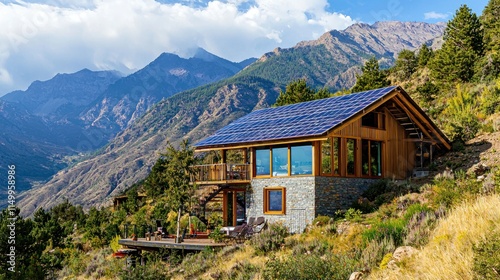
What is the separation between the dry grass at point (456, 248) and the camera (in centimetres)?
758

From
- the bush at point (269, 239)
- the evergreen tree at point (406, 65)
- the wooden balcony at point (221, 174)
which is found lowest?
the bush at point (269, 239)

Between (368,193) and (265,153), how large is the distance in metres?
5.59

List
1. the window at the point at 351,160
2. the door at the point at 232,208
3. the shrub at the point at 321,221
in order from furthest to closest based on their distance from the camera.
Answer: the door at the point at 232,208
the window at the point at 351,160
the shrub at the point at 321,221

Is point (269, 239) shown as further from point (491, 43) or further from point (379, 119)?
point (491, 43)

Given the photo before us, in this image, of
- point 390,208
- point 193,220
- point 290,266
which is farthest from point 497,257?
point 193,220

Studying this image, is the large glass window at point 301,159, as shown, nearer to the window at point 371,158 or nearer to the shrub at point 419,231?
the window at point 371,158

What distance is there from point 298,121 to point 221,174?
510cm

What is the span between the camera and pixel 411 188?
24.8 m

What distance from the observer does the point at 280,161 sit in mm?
25844

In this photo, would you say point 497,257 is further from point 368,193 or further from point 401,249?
point 368,193

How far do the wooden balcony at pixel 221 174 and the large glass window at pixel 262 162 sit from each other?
2.18 feet

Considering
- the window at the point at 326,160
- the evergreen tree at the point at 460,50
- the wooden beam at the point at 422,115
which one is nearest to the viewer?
the window at the point at 326,160

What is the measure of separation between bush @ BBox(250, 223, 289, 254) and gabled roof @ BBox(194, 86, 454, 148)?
14.6ft

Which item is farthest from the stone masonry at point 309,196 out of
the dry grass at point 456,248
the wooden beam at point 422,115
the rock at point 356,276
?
the rock at point 356,276
